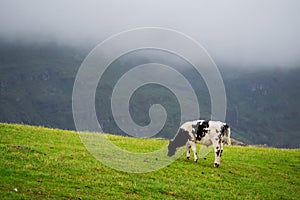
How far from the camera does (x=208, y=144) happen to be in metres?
34.2

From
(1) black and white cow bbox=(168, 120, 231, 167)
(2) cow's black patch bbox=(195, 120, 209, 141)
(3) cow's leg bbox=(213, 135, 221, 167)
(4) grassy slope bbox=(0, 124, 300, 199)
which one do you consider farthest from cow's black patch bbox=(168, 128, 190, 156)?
(3) cow's leg bbox=(213, 135, 221, 167)

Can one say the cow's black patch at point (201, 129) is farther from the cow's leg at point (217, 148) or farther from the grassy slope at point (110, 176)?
the grassy slope at point (110, 176)

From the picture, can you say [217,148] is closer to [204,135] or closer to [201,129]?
[204,135]

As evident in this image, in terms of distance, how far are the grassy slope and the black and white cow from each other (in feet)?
4.95

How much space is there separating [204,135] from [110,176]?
11.7m

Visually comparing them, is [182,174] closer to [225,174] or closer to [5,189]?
[225,174]

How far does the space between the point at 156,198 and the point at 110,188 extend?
268 cm

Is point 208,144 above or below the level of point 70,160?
above

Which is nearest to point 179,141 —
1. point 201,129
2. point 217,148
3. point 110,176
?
point 201,129

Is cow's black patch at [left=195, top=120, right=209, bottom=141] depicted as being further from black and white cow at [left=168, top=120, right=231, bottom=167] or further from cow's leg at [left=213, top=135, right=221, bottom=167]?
cow's leg at [left=213, top=135, right=221, bottom=167]

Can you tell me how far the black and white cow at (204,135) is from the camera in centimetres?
3341

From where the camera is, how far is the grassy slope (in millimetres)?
21094

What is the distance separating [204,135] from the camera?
33875mm

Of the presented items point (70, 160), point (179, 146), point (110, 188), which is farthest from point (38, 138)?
point (110, 188)
